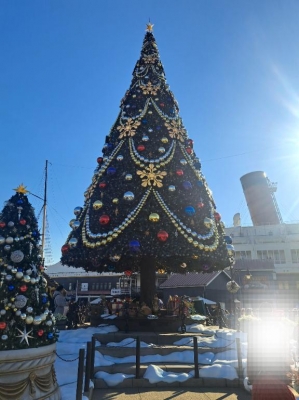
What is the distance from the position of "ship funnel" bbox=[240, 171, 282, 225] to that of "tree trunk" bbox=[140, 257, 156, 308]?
45.1m

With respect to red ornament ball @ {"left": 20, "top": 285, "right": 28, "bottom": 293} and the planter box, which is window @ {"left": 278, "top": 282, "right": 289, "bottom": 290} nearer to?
the planter box

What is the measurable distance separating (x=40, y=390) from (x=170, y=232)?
630cm

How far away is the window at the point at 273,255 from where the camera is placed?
48031 millimetres

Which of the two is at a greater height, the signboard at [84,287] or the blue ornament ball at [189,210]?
the blue ornament ball at [189,210]

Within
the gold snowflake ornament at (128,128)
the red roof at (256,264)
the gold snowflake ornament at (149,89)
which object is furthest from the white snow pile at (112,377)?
the red roof at (256,264)

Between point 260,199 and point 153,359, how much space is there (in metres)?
50.5

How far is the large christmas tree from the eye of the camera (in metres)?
10.4

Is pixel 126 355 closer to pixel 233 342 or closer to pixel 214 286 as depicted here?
pixel 233 342

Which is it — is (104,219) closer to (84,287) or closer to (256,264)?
(256,264)

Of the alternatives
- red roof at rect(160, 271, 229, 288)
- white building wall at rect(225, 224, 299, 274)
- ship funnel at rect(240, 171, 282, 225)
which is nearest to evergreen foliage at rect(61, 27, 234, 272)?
red roof at rect(160, 271, 229, 288)

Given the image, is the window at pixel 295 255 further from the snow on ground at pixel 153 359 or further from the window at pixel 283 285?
the snow on ground at pixel 153 359

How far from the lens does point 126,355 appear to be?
880 cm

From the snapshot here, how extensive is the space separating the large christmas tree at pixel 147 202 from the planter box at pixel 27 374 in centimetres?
488

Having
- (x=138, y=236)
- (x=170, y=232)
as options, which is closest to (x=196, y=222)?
(x=170, y=232)
